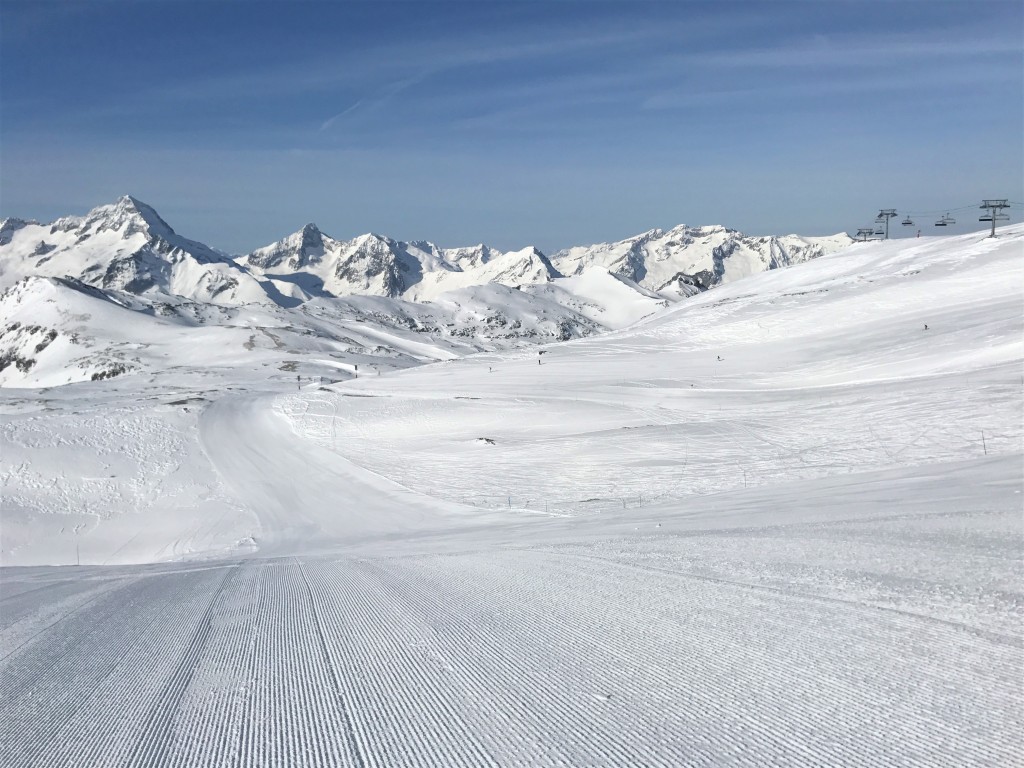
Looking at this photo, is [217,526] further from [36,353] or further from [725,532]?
[36,353]

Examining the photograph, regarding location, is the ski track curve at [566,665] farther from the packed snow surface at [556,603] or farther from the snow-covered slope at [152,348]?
the snow-covered slope at [152,348]

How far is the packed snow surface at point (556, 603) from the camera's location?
4.87 meters

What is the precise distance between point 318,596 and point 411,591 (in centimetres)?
134

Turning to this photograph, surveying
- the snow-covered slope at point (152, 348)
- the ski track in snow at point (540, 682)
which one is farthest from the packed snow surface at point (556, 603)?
the snow-covered slope at point (152, 348)

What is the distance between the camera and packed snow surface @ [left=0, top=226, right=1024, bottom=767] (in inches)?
192

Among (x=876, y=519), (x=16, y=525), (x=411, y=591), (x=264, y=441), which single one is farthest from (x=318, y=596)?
(x=264, y=441)

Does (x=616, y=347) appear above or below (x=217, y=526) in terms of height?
above

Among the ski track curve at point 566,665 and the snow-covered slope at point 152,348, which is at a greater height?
the snow-covered slope at point 152,348

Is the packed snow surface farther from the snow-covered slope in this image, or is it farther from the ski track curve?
the snow-covered slope

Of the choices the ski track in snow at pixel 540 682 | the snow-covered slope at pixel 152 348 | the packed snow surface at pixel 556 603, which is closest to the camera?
the ski track in snow at pixel 540 682

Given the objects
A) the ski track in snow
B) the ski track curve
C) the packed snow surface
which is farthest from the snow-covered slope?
the ski track in snow

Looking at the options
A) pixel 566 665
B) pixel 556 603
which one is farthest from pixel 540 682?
pixel 556 603

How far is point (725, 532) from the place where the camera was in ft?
40.5

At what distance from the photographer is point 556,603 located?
26.7ft
